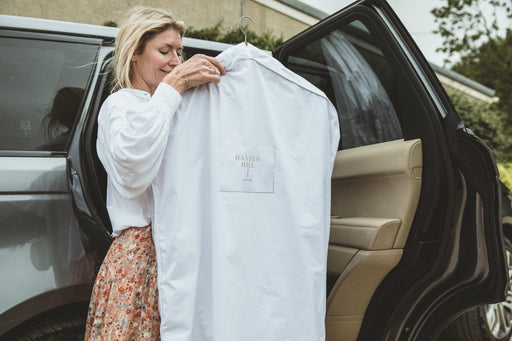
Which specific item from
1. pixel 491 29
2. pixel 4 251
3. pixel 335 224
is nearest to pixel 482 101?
pixel 491 29

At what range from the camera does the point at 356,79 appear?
254 centimetres

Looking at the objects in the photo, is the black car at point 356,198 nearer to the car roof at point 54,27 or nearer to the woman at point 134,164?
the car roof at point 54,27

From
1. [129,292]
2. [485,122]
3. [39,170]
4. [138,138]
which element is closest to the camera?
[138,138]

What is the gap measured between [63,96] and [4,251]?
68cm

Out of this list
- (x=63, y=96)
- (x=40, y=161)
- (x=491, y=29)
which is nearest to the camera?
(x=40, y=161)

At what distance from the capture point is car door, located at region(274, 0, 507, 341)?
6.54ft

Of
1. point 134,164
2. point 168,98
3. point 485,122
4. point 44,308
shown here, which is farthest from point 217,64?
point 485,122

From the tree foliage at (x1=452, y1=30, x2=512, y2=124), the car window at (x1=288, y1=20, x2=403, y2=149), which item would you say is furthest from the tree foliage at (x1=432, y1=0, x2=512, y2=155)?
the car window at (x1=288, y1=20, x2=403, y2=149)

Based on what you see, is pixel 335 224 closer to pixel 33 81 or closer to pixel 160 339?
pixel 160 339

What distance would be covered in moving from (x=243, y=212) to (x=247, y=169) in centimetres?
14

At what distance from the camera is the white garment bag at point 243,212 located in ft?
5.15

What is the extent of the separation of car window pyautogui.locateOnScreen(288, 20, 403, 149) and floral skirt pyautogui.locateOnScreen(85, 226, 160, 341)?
123 cm

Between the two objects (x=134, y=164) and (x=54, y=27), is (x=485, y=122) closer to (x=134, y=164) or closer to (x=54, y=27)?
(x=54, y=27)

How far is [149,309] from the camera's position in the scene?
1.63 metres
